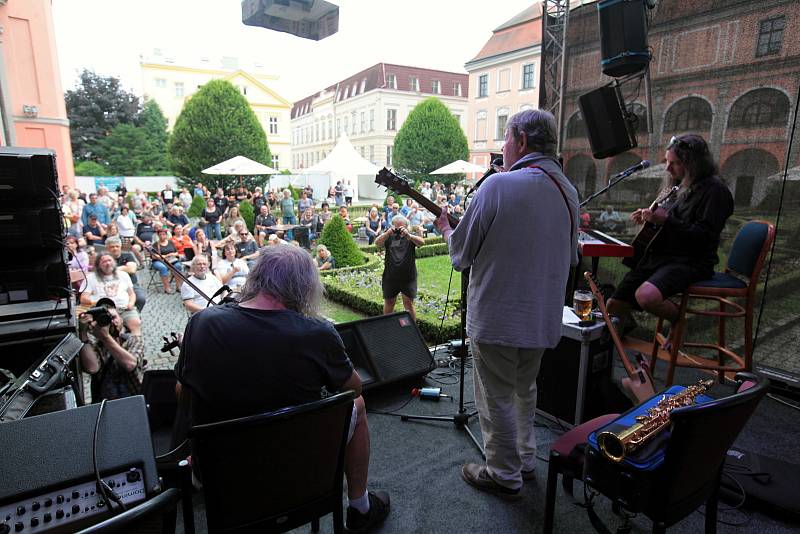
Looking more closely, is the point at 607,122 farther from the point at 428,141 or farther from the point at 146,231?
the point at 428,141

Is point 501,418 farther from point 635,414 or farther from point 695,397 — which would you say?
point 695,397

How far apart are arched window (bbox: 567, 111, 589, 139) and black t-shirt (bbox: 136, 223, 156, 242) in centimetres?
745

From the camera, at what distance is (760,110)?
3.35m

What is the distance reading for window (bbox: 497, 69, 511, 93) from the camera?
73.6ft

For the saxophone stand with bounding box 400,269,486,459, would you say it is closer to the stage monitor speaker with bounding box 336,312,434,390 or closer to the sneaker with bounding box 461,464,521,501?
the sneaker with bounding box 461,464,521,501

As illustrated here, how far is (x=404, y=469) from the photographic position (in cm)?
245

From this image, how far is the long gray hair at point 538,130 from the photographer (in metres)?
1.94

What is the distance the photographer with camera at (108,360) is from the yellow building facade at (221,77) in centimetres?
3315

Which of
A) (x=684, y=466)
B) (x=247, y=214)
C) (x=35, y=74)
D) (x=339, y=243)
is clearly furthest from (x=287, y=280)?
(x=35, y=74)

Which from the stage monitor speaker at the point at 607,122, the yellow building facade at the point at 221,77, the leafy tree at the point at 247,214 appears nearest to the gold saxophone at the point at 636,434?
the stage monitor speaker at the point at 607,122

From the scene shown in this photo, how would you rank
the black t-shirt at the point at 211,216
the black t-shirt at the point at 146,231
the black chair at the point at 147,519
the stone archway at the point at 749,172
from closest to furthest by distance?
the black chair at the point at 147,519
the stone archway at the point at 749,172
the black t-shirt at the point at 146,231
the black t-shirt at the point at 211,216

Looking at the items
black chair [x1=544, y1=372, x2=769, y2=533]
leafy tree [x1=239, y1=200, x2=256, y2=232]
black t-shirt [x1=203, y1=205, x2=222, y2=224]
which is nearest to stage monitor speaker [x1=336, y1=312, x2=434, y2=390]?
black chair [x1=544, y1=372, x2=769, y2=533]

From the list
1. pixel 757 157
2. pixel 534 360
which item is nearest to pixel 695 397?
pixel 534 360

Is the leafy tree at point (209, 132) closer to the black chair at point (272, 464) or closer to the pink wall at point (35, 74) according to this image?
the pink wall at point (35, 74)
